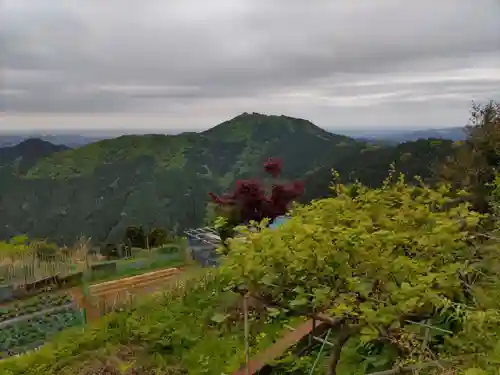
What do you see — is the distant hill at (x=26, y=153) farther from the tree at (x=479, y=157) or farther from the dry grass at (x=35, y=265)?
the tree at (x=479, y=157)

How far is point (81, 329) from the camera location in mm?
3262

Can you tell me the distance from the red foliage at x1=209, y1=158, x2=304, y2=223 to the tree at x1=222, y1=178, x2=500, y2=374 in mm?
3674

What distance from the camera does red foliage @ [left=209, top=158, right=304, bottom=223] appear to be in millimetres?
5305

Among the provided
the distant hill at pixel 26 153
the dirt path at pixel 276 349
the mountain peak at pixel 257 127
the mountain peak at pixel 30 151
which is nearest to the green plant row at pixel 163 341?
the dirt path at pixel 276 349

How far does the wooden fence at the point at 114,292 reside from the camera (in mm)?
3738

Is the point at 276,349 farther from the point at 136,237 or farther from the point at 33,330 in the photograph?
the point at 136,237

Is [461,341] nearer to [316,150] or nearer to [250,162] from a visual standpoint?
[316,150]

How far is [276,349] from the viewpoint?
215 centimetres

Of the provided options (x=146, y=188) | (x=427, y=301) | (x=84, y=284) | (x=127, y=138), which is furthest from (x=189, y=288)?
(x=127, y=138)

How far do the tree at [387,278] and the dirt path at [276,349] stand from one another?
1.80ft

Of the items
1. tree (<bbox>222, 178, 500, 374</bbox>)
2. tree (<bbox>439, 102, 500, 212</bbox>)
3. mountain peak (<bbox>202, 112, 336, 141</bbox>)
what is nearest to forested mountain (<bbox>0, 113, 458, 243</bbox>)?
mountain peak (<bbox>202, 112, 336, 141</bbox>)

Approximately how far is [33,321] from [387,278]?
3511 mm

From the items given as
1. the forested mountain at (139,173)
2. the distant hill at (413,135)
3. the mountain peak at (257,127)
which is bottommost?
the forested mountain at (139,173)

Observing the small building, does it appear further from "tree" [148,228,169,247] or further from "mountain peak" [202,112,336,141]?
"mountain peak" [202,112,336,141]
